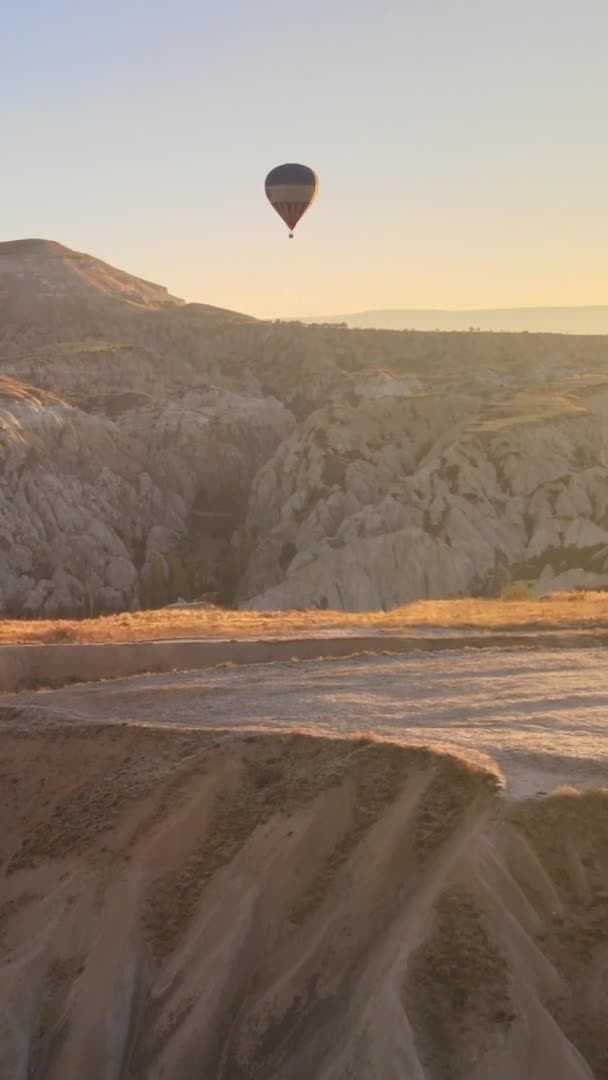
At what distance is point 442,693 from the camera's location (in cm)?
1589

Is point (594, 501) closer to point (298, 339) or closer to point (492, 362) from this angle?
point (492, 362)

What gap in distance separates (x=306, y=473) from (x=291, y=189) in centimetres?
2059

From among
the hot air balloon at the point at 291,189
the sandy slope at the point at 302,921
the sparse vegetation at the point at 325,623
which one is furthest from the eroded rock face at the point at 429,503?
the sandy slope at the point at 302,921

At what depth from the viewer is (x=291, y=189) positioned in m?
41.8

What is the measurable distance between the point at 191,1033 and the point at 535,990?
3.29m

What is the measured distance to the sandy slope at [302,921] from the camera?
9.58 m

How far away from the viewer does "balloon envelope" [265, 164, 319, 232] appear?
41.7 meters

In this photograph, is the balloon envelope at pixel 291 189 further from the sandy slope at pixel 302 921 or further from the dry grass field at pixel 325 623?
the sandy slope at pixel 302 921

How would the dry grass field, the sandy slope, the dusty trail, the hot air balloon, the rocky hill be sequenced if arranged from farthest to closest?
the rocky hill → the hot air balloon → the dry grass field → the dusty trail → the sandy slope

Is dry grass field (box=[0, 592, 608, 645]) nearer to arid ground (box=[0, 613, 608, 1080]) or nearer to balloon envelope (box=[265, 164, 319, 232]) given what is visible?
arid ground (box=[0, 613, 608, 1080])

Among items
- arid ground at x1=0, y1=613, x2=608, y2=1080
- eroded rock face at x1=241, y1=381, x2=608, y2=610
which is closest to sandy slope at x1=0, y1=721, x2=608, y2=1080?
arid ground at x1=0, y1=613, x2=608, y2=1080

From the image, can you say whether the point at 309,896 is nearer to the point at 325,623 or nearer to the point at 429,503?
the point at 325,623

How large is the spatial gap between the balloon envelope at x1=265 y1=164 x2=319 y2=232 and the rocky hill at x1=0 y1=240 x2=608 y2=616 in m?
15.3

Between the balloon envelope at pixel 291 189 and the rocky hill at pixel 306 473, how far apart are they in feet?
50.1
